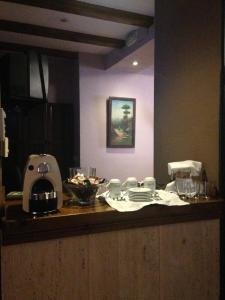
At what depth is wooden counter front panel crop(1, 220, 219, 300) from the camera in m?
1.07

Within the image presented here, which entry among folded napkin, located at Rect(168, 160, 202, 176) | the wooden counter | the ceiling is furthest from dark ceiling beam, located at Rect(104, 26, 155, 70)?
the wooden counter

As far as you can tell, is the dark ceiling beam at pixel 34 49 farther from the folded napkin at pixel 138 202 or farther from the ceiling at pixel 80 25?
the folded napkin at pixel 138 202

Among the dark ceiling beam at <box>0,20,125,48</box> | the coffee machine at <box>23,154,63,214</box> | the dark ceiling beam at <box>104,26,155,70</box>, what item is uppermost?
the dark ceiling beam at <box>0,20,125,48</box>

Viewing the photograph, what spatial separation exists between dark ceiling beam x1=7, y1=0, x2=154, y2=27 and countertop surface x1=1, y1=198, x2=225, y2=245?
1909 millimetres

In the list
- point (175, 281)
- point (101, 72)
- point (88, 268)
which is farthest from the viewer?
point (101, 72)

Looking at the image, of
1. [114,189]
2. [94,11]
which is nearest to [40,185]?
[114,189]

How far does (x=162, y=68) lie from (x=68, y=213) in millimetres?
1357

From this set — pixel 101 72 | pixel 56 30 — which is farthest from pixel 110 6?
pixel 101 72

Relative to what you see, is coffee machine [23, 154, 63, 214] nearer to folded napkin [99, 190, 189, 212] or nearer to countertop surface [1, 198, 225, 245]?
countertop surface [1, 198, 225, 245]

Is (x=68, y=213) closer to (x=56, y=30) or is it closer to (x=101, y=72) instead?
(x=56, y=30)

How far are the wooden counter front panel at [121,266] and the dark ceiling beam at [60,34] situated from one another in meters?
2.56

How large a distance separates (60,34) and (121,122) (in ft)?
4.67

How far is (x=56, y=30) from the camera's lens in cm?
303

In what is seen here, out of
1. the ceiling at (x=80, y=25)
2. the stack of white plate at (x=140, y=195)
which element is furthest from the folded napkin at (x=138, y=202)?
the ceiling at (x=80, y=25)
